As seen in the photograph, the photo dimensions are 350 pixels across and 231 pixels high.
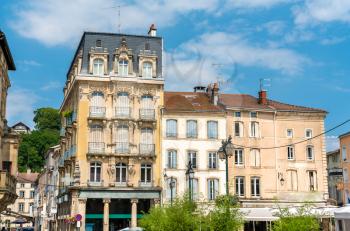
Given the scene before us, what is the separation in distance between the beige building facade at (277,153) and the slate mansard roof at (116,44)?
25.3ft

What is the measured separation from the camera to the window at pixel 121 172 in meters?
46.3

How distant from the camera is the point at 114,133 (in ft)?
152

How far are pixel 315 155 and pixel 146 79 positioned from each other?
→ 16755 mm

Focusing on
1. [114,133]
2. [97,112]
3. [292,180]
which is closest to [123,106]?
[97,112]

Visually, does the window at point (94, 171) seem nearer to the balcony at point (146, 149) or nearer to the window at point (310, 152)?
the balcony at point (146, 149)

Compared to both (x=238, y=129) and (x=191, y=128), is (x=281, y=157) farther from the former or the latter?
(x=191, y=128)

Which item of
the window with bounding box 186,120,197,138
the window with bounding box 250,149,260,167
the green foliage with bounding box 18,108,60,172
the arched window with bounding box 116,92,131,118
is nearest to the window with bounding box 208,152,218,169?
the window with bounding box 186,120,197,138

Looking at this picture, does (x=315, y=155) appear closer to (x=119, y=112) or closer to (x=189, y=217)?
(x=119, y=112)

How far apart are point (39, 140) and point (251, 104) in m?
53.0

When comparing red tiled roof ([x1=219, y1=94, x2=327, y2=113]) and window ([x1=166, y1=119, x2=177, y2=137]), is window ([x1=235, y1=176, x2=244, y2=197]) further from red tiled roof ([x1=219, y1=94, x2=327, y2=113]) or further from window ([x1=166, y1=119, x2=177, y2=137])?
window ([x1=166, y1=119, x2=177, y2=137])

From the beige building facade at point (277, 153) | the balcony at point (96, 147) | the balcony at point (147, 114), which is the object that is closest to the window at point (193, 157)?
the beige building facade at point (277, 153)

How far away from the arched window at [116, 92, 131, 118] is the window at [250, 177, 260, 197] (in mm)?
12351

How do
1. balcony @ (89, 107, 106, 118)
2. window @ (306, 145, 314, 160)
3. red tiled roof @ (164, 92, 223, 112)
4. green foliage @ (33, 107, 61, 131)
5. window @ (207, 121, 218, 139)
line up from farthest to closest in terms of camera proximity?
green foliage @ (33, 107, 61, 131) → window @ (306, 145, 314, 160) → window @ (207, 121, 218, 139) → red tiled roof @ (164, 92, 223, 112) → balcony @ (89, 107, 106, 118)

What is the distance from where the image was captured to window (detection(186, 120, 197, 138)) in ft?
157
